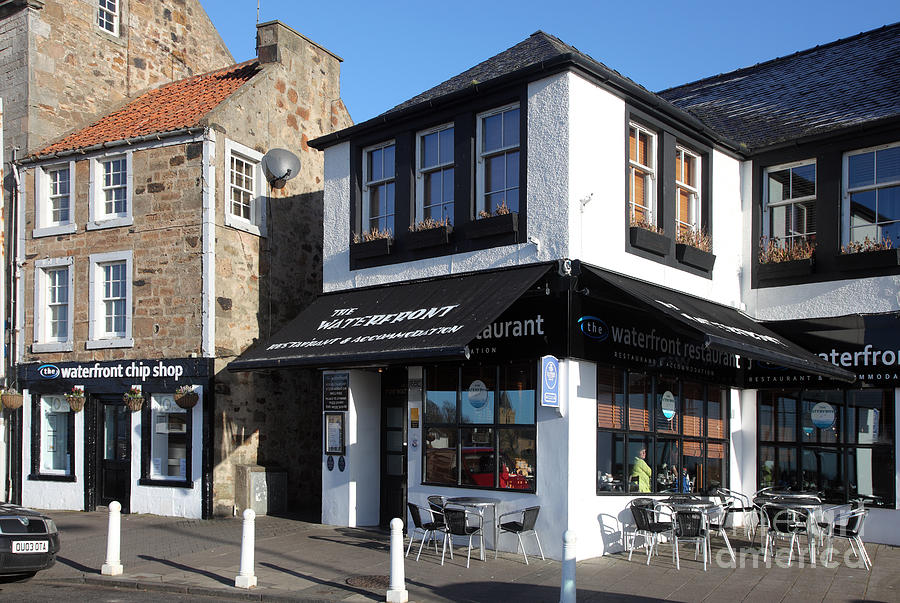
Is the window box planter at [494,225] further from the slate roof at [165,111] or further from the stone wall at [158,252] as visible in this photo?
the slate roof at [165,111]

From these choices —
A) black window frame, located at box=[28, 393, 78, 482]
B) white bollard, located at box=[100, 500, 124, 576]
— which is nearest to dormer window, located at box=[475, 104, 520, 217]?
white bollard, located at box=[100, 500, 124, 576]

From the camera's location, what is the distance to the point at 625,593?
9664 millimetres

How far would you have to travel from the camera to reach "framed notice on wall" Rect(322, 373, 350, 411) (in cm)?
1470

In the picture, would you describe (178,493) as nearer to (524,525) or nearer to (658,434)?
(524,525)

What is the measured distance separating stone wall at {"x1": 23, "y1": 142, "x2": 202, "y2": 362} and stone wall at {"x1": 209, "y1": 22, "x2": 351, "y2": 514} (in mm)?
522

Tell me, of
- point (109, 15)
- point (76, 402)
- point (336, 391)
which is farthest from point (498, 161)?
point (109, 15)

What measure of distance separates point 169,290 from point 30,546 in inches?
292

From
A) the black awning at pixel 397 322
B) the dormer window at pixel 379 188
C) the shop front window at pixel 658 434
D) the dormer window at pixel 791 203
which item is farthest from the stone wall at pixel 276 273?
the dormer window at pixel 791 203

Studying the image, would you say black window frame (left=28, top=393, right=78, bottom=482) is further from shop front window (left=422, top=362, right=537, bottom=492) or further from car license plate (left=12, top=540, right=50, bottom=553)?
shop front window (left=422, top=362, right=537, bottom=492)

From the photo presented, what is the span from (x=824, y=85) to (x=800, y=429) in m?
6.61

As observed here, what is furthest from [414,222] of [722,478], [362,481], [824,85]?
[824,85]

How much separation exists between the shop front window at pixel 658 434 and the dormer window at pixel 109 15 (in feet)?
49.9

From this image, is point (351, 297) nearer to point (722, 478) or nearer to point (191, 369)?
point (191, 369)

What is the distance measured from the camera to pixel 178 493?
1609cm
